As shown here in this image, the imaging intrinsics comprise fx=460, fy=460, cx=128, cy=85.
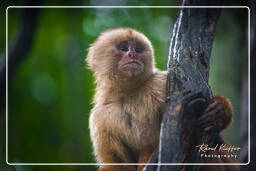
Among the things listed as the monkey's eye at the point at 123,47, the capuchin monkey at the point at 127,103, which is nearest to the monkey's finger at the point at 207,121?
the capuchin monkey at the point at 127,103

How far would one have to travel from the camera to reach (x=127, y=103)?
364cm

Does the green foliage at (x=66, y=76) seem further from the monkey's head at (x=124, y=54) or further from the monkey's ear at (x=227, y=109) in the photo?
the monkey's ear at (x=227, y=109)

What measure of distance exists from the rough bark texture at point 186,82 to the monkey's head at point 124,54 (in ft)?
1.46

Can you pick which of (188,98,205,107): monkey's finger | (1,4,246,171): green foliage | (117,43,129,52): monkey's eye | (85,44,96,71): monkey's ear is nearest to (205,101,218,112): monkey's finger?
(188,98,205,107): monkey's finger

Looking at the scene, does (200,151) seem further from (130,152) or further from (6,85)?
(6,85)

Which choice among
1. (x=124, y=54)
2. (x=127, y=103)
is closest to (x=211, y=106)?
(x=127, y=103)

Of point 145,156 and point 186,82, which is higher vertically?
point 186,82

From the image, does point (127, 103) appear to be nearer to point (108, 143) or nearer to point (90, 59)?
point (108, 143)

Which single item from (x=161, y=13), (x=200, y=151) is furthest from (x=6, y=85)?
(x=200, y=151)

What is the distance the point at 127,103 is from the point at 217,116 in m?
0.76

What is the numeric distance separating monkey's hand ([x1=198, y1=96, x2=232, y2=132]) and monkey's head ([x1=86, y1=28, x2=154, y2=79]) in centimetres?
66

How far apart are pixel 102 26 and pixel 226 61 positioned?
1110 millimetres

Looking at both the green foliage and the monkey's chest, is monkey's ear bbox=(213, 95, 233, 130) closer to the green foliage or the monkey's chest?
the green foliage

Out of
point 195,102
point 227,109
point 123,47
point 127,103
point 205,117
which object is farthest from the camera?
point 123,47
